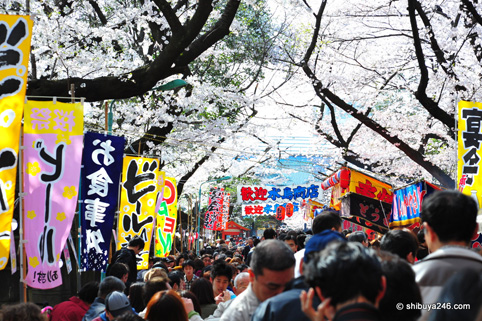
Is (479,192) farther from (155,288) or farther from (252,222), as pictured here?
(252,222)

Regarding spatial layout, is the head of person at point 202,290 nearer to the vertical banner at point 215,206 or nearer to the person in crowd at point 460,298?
the person in crowd at point 460,298

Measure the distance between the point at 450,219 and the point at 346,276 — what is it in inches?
51.0

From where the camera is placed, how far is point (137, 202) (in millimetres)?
12531

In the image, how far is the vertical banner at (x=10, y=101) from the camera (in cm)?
659

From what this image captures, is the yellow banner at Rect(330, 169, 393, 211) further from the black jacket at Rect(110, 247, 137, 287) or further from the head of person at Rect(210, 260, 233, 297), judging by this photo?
the head of person at Rect(210, 260, 233, 297)

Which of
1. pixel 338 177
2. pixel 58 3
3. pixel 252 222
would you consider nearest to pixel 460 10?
pixel 338 177

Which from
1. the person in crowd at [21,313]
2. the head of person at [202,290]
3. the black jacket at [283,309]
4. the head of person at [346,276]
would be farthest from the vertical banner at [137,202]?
the head of person at [346,276]

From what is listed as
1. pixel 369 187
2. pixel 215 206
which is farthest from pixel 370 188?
pixel 215 206

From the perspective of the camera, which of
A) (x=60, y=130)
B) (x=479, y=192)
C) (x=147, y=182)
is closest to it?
(x=60, y=130)

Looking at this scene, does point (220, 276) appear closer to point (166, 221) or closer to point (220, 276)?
point (220, 276)

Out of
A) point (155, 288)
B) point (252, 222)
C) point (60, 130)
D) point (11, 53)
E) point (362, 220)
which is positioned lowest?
point (252, 222)

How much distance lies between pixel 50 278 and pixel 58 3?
10.0 meters

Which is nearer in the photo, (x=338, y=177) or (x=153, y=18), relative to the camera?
(x=153, y=18)

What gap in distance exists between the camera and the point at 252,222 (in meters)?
80.0
